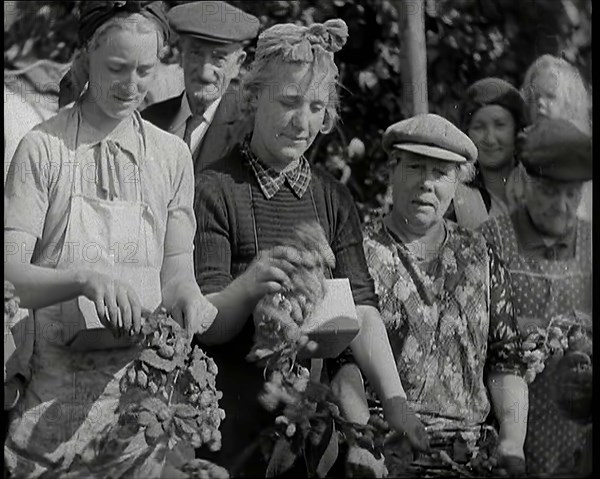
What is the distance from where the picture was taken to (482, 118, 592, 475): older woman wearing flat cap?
442 cm

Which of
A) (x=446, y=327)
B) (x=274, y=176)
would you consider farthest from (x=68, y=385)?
(x=446, y=327)

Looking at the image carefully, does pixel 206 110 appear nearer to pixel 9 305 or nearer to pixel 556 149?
pixel 9 305

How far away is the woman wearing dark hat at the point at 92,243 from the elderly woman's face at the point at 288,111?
0.28 meters

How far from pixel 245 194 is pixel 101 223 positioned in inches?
14.8

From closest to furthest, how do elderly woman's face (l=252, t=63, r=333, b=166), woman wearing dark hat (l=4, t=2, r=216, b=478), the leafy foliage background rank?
woman wearing dark hat (l=4, t=2, r=216, b=478)
elderly woman's face (l=252, t=63, r=333, b=166)
the leafy foliage background

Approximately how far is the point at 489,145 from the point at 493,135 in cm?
3

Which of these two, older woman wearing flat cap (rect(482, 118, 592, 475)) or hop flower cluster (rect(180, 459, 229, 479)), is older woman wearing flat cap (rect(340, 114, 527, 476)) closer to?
older woman wearing flat cap (rect(482, 118, 592, 475))

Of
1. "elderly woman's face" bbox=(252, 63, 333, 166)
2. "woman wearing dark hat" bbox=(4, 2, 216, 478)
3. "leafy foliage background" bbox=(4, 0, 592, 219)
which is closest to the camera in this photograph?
"woman wearing dark hat" bbox=(4, 2, 216, 478)

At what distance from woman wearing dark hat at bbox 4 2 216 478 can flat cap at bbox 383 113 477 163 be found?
62 cm

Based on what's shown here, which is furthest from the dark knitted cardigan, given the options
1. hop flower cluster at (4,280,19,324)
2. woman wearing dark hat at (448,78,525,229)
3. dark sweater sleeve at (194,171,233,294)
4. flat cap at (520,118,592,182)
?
flat cap at (520,118,592,182)

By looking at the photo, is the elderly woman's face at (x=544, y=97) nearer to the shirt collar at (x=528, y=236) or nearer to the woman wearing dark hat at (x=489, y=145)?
the woman wearing dark hat at (x=489, y=145)

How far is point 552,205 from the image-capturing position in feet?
14.7

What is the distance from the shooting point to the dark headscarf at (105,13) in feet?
13.9

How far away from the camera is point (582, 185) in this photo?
14.7ft
